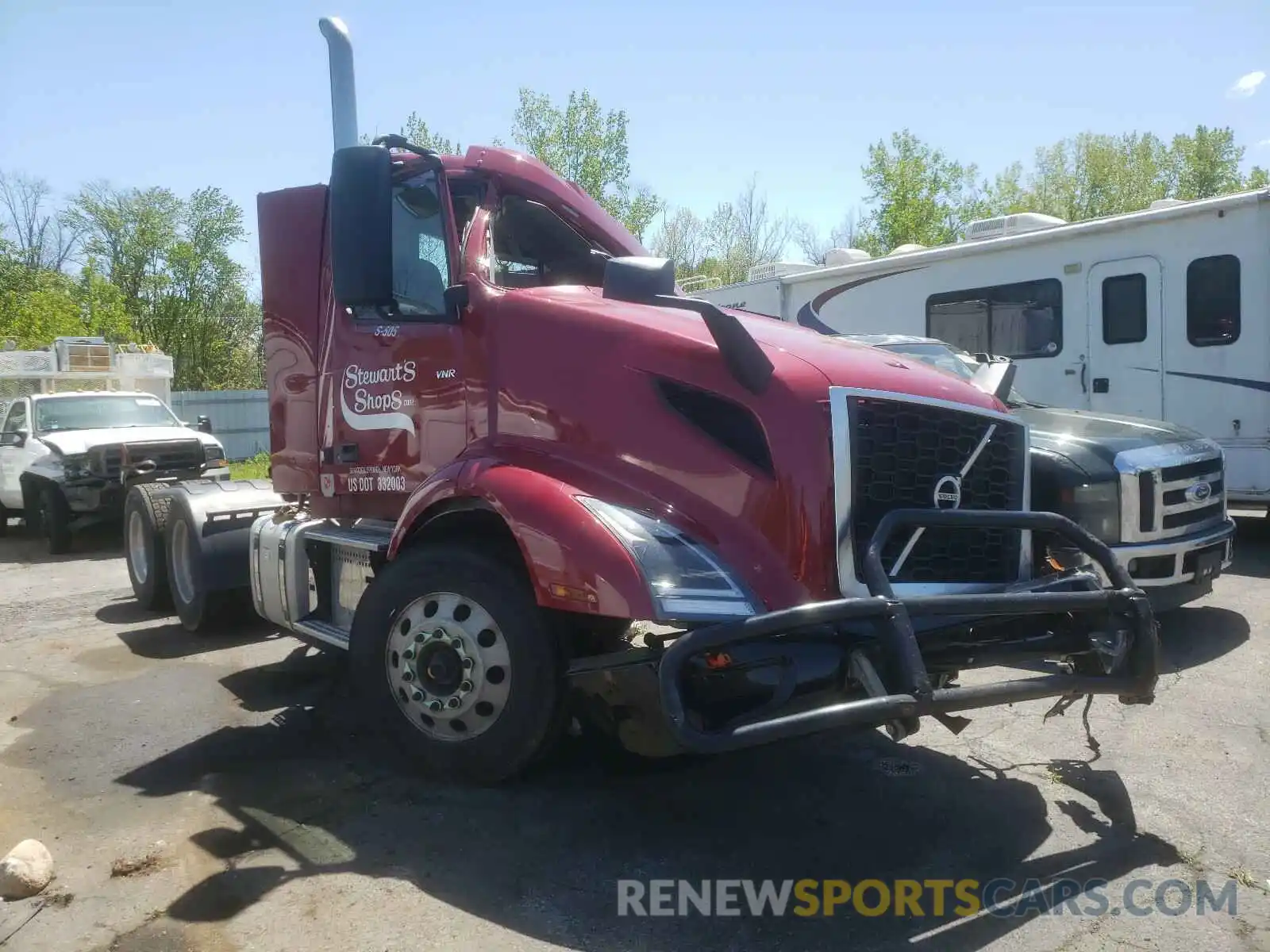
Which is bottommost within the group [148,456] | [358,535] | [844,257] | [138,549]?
[138,549]

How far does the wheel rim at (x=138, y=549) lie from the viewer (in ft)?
26.0

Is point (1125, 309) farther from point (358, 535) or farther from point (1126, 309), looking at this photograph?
point (358, 535)

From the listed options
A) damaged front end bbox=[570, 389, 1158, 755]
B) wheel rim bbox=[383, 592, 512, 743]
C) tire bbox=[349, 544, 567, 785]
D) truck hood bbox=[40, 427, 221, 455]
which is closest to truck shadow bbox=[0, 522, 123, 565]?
truck hood bbox=[40, 427, 221, 455]

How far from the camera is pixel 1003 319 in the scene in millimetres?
11195

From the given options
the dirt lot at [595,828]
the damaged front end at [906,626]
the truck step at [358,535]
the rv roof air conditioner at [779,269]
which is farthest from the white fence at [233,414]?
the damaged front end at [906,626]

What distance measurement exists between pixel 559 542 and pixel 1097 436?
4.29 m

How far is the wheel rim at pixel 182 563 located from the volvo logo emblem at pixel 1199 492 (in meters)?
6.44

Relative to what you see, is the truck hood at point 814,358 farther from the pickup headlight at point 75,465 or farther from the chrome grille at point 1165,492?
the pickup headlight at point 75,465

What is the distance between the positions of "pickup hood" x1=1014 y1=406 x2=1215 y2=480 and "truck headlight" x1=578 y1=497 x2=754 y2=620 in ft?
11.7

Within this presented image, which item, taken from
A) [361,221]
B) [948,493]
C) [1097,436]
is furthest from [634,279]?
[1097,436]

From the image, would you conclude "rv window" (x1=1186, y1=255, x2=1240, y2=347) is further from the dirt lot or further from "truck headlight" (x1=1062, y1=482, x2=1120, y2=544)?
the dirt lot

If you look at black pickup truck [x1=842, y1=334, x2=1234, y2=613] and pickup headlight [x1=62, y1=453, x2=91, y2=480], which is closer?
black pickup truck [x1=842, y1=334, x2=1234, y2=613]

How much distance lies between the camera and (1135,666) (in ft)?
11.5

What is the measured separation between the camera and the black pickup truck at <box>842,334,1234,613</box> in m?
6.03
